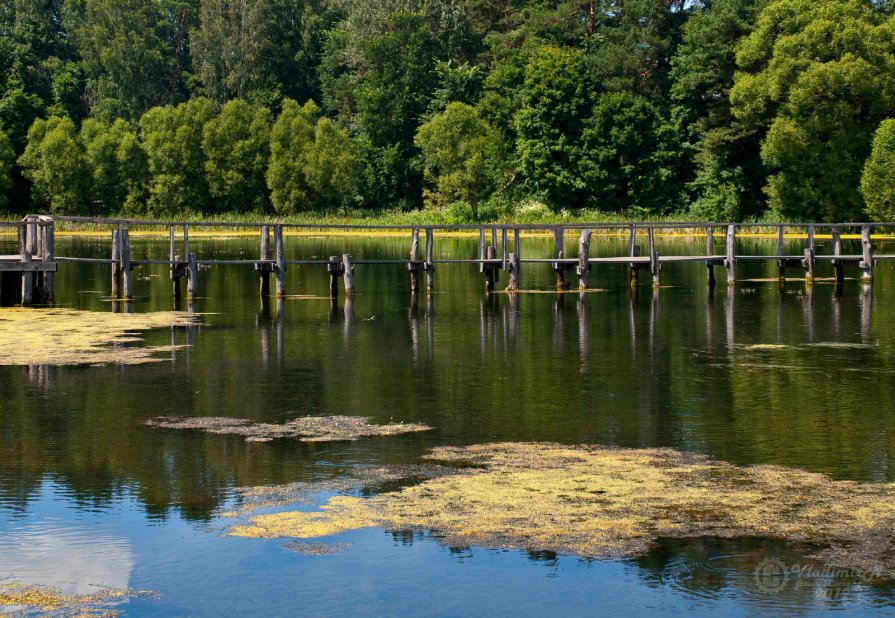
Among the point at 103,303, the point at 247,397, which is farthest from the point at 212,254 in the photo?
the point at 247,397

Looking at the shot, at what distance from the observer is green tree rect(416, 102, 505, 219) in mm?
96562

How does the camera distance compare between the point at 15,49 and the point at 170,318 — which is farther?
the point at 15,49

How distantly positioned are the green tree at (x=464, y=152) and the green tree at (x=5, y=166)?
32272 mm

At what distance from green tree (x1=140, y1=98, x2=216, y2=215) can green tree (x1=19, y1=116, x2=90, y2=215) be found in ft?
18.2

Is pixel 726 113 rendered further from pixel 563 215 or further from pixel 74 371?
pixel 74 371

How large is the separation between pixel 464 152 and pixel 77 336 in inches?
2735

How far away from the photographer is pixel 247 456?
52.9 ft

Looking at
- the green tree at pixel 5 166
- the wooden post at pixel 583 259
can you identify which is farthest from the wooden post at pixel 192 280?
the green tree at pixel 5 166

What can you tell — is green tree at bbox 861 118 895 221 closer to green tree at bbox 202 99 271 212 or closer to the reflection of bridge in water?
the reflection of bridge in water

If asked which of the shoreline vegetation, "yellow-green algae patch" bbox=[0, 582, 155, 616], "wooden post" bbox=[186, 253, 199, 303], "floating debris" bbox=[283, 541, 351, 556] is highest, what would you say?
the shoreline vegetation

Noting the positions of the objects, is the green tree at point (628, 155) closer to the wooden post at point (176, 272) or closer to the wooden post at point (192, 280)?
the wooden post at point (176, 272)

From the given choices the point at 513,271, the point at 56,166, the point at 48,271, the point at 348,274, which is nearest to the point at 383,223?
the point at 56,166

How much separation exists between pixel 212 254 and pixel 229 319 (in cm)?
3345

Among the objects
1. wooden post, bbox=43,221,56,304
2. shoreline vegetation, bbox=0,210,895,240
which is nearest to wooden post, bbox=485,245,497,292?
wooden post, bbox=43,221,56,304
